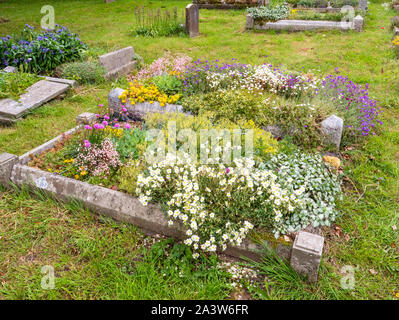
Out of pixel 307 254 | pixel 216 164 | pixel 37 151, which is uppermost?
pixel 216 164

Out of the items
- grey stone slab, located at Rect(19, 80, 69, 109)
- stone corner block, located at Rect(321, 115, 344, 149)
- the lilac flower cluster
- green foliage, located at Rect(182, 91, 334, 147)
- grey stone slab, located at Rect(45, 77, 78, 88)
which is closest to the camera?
stone corner block, located at Rect(321, 115, 344, 149)

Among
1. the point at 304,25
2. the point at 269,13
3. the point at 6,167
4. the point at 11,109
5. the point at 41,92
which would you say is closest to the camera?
the point at 6,167

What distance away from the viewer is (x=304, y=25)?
10.5 metres

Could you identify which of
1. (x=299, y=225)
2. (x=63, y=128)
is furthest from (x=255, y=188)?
(x=63, y=128)

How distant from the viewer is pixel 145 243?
332cm

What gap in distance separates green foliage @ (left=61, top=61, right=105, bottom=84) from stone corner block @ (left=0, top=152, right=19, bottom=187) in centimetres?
349

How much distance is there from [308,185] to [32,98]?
5297mm

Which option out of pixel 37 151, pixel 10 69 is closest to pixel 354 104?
pixel 37 151

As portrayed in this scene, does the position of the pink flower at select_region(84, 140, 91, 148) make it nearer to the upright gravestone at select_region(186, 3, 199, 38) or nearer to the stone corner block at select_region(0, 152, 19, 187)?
the stone corner block at select_region(0, 152, 19, 187)

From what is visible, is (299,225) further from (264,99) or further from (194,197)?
(264,99)

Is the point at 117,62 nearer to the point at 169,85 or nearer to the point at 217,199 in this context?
the point at 169,85

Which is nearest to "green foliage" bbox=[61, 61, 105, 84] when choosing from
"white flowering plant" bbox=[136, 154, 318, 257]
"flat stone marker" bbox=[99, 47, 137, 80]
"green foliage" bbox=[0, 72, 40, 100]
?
"flat stone marker" bbox=[99, 47, 137, 80]

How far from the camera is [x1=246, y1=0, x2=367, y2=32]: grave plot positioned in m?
10.4

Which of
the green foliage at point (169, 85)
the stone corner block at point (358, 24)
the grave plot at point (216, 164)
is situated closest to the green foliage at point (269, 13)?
the stone corner block at point (358, 24)
